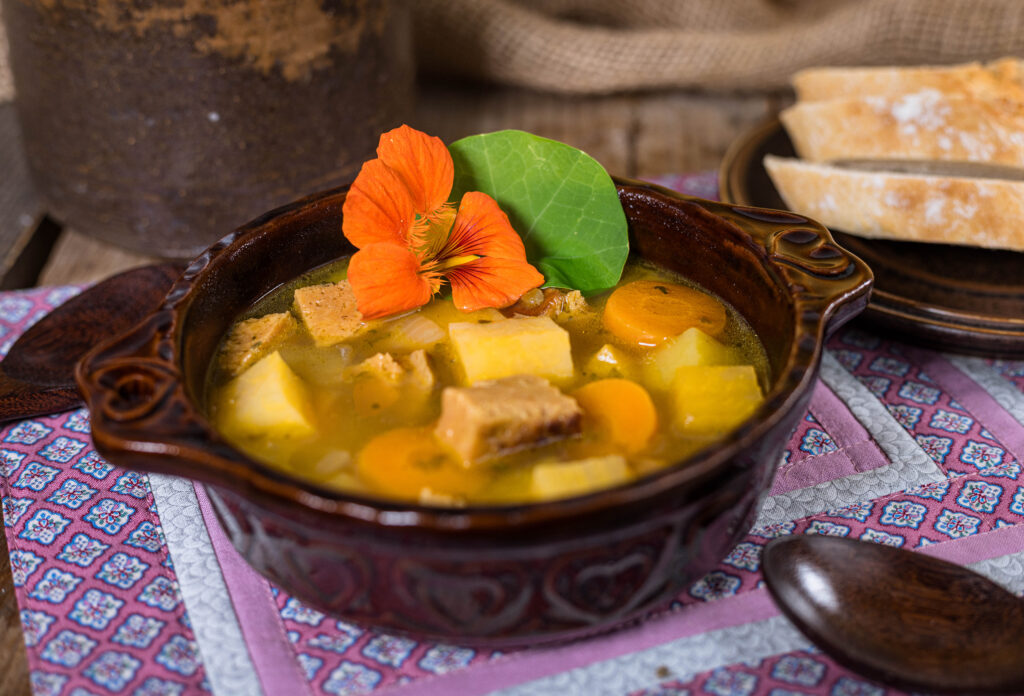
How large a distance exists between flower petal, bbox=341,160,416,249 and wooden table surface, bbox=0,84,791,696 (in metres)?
1.31

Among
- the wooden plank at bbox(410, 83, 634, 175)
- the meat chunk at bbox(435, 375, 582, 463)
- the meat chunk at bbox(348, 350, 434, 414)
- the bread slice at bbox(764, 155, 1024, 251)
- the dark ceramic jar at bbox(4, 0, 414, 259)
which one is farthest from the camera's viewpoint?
the wooden plank at bbox(410, 83, 634, 175)

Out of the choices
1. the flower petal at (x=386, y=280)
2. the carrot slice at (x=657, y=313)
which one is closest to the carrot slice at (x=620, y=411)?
the carrot slice at (x=657, y=313)

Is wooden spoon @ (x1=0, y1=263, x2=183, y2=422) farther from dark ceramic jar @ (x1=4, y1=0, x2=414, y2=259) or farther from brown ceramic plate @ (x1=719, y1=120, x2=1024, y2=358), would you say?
brown ceramic plate @ (x1=719, y1=120, x2=1024, y2=358)

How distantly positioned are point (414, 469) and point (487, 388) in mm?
165

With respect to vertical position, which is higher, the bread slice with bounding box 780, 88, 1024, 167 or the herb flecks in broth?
the bread slice with bounding box 780, 88, 1024, 167

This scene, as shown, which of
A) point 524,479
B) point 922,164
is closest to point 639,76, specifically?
point 922,164

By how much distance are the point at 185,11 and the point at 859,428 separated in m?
1.67

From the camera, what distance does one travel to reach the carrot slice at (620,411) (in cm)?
142

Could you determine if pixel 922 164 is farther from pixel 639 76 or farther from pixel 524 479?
pixel 524 479

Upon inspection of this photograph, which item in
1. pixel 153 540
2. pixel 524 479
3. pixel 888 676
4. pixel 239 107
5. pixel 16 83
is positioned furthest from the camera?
pixel 16 83

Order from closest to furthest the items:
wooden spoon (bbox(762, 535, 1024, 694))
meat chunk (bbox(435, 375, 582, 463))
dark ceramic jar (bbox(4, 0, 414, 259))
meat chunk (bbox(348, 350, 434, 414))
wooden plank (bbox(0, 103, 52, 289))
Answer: wooden spoon (bbox(762, 535, 1024, 694))
meat chunk (bbox(435, 375, 582, 463))
meat chunk (bbox(348, 350, 434, 414))
dark ceramic jar (bbox(4, 0, 414, 259))
wooden plank (bbox(0, 103, 52, 289))

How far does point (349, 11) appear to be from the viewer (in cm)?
230

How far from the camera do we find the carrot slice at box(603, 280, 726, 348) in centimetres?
164

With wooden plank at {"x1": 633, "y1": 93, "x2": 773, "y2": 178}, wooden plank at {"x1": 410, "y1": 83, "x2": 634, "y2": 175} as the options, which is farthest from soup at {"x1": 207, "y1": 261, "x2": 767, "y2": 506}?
wooden plank at {"x1": 410, "y1": 83, "x2": 634, "y2": 175}
